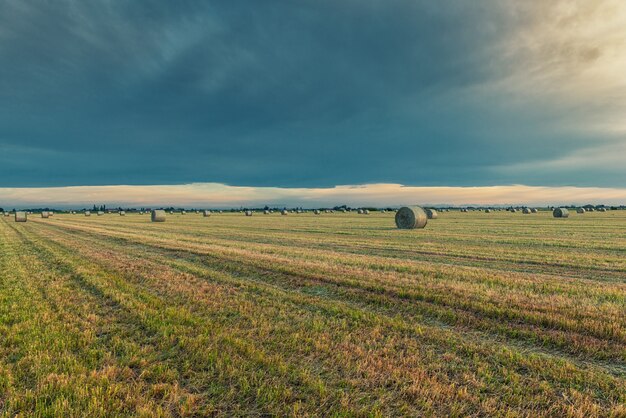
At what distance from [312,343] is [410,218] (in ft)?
104

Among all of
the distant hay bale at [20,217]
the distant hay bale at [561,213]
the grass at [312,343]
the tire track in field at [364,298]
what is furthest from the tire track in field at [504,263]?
the distant hay bale at [20,217]

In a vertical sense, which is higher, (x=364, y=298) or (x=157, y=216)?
(x=157, y=216)

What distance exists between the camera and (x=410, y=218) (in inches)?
1412

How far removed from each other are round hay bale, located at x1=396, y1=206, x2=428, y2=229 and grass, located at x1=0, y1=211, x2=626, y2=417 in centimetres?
2375

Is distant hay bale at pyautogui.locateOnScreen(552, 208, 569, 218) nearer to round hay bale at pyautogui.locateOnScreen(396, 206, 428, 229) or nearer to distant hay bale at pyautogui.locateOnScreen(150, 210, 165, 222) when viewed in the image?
round hay bale at pyautogui.locateOnScreen(396, 206, 428, 229)

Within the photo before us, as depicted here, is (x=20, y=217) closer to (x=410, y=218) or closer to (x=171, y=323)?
(x=410, y=218)

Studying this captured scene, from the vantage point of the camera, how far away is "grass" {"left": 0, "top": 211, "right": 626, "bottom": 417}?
4141mm

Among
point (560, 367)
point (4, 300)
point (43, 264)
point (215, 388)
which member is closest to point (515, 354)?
point (560, 367)

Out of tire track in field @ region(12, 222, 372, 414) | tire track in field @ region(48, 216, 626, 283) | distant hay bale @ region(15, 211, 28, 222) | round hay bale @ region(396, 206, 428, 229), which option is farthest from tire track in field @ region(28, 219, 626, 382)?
distant hay bale @ region(15, 211, 28, 222)

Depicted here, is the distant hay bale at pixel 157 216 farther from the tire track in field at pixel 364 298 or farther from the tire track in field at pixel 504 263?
the tire track in field at pixel 504 263

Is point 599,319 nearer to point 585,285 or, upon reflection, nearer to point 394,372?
point 585,285

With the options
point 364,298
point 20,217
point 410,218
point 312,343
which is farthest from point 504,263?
point 20,217

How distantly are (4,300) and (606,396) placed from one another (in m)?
11.6

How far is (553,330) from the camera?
6.57m
